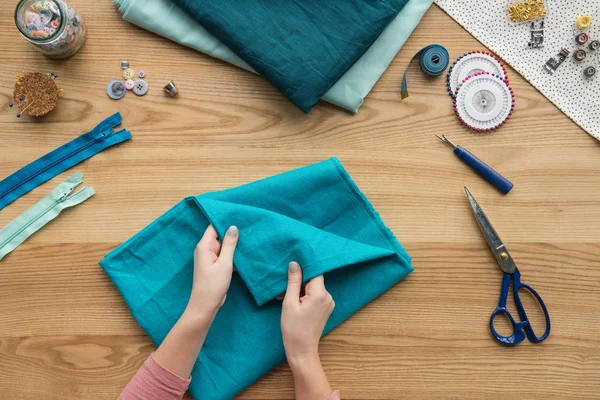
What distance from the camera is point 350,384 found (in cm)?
89

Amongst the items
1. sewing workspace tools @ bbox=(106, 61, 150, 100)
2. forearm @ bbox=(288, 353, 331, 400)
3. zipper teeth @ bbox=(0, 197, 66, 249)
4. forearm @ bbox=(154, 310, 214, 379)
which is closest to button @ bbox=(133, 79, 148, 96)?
sewing workspace tools @ bbox=(106, 61, 150, 100)

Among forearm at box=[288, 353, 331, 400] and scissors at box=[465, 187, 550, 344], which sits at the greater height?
scissors at box=[465, 187, 550, 344]

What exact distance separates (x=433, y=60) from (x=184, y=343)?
66 centimetres

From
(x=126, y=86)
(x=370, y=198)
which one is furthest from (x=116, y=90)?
(x=370, y=198)

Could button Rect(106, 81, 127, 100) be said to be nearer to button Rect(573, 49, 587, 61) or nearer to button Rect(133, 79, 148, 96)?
button Rect(133, 79, 148, 96)

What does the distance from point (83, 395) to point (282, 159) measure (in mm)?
558

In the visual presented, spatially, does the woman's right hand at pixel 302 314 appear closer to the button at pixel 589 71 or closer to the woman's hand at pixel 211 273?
the woman's hand at pixel 211 273

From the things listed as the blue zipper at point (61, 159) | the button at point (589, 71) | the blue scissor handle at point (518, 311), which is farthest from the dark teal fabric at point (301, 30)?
the blue scissor handle at point (518, 311)

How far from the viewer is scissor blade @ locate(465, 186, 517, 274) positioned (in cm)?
88

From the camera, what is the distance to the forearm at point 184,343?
783 mm

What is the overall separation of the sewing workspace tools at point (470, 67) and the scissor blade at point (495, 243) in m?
0.22

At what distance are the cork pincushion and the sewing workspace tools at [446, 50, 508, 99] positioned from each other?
73 cm

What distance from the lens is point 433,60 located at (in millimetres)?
896

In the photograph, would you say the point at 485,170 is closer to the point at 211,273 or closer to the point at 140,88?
the point at 211,273
